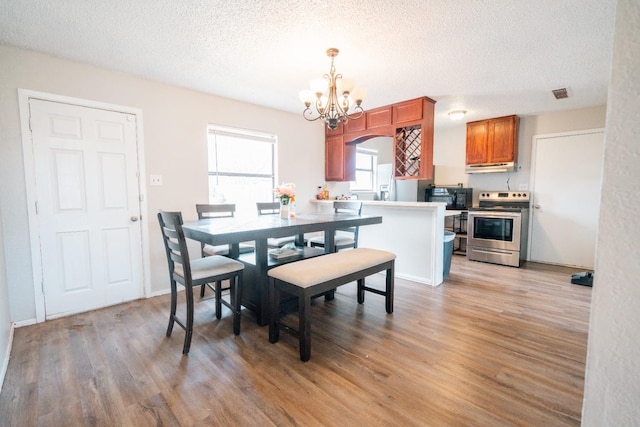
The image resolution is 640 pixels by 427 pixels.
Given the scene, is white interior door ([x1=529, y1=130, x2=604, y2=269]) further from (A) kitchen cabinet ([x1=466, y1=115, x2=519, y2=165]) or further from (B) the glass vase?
(B) the glass vase

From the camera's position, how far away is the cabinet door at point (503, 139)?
4.70 meters

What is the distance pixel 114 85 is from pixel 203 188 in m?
1.36

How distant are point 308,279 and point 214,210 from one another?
1.85m

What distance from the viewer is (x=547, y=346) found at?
7.14ft

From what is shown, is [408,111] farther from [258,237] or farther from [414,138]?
[258,237]

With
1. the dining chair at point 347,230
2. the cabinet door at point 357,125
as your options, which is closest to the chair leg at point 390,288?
the dining chair at point 347,230

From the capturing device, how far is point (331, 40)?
235cm

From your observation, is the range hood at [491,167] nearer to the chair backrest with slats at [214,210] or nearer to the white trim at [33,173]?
the chair backrest with slats at [214,210]

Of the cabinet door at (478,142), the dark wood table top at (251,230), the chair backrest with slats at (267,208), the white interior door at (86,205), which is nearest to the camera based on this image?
the dark wood table top at (251,230)

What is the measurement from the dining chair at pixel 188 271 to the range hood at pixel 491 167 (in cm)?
457

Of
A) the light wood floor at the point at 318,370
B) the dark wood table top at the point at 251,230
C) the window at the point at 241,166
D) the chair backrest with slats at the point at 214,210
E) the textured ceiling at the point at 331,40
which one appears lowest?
the light wood floor at the point at 318,370

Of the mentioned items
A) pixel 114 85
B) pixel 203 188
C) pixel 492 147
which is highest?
pixel 114 85

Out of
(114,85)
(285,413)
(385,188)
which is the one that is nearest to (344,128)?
(385,188)

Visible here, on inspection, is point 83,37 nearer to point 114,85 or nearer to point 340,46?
point 114,85
